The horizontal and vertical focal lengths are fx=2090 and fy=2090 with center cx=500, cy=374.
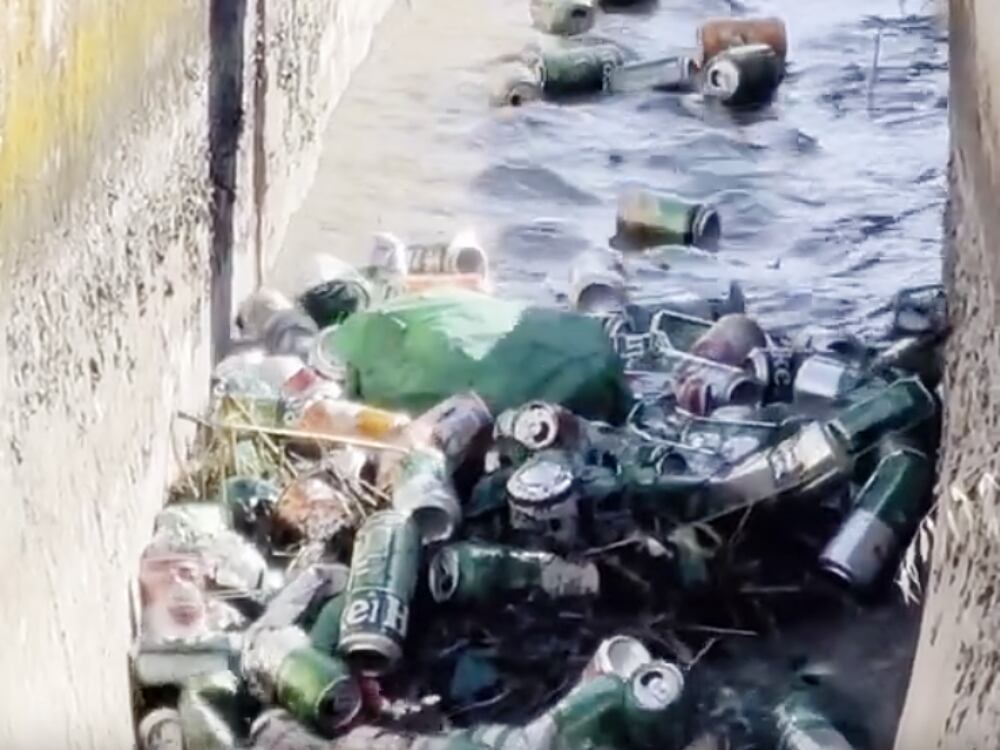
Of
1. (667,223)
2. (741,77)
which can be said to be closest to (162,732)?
(667,223)

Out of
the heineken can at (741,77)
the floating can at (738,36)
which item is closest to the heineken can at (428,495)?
the heineken can at (741,77)

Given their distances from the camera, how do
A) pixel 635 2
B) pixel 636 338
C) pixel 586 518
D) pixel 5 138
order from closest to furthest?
1. pixel 5 138
2. pixel 586 518
3. pixel 636 338
4. pixel 635 2

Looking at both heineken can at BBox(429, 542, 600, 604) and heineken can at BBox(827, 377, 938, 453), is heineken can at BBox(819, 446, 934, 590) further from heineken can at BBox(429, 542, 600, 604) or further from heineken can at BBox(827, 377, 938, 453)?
heineken can at BBox(429, 542, 600, 604)

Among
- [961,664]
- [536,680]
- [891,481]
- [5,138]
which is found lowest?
[536,680]

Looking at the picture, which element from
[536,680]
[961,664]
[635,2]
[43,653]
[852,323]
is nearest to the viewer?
[961,664]

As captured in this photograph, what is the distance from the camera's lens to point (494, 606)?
291cm

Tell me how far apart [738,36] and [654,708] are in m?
3.04

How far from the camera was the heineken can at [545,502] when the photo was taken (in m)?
2.95

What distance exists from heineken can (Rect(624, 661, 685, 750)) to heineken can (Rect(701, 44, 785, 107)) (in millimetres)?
2758

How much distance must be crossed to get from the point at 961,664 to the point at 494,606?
1043mm

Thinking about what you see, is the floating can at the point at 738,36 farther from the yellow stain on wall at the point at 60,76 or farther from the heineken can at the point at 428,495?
the yellow stain on wall at the point at 60,76

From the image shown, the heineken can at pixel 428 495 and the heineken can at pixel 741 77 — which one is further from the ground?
the heineken can at pixel 741 77

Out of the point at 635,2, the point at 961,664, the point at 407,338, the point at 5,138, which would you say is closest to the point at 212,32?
the point at 407,338

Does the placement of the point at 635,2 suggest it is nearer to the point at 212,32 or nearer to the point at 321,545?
the point at 212,32
